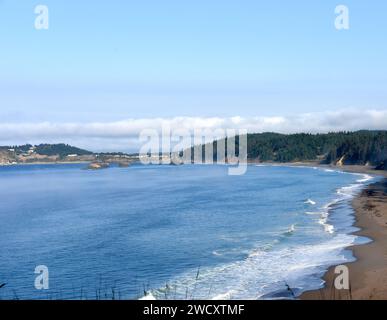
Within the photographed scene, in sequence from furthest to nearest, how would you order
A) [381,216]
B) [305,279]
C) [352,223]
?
[381,216] → [352,223] → [305,279]

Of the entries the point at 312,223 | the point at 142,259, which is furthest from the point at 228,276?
the point at 312,223

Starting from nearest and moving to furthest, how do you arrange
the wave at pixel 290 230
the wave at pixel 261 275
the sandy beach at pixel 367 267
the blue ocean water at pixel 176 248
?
the sandy beach at pixel 367 267, the wave at pixel 261 275, the blue ocean water at pixel 176 248, the wave at pixel 290 230

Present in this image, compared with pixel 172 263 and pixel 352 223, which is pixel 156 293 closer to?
pixel 172 263

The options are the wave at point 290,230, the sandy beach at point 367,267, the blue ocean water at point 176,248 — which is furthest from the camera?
the wave at point 290,230

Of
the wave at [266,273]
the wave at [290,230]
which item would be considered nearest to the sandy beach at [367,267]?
the wave at [266,273]

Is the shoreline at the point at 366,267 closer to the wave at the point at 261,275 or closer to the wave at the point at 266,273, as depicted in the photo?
the wave at the point at 266,273

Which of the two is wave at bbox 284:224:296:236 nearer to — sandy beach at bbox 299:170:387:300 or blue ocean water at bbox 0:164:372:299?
blue ocean water at bbox 0:164:372:299

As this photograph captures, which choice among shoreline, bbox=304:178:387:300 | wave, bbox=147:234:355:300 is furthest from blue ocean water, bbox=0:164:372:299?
shoreline, bbox=304:178:387:300
